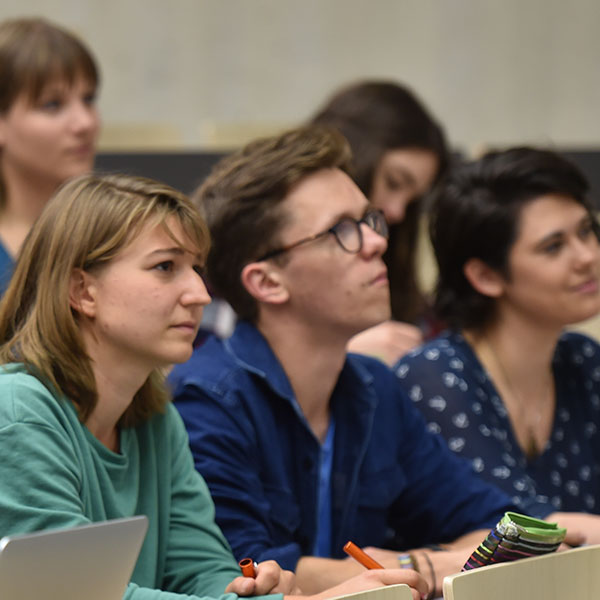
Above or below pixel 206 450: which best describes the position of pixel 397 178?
above

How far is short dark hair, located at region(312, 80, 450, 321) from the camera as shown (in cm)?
302

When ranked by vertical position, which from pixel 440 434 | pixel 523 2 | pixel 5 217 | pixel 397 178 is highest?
pixel 523 2

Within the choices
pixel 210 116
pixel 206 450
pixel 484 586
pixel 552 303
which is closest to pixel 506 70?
pixel 210 116

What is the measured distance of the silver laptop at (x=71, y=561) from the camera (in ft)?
3.36

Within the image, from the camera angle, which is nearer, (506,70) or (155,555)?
(155,555)

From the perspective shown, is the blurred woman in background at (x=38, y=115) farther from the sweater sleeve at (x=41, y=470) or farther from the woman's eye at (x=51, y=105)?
the sweater sleeve at (x=41, y=470)

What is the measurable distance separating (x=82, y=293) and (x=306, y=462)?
60 centimetres

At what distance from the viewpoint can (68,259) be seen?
1480 mm

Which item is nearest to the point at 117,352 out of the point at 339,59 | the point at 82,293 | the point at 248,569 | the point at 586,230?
the point at 82,293

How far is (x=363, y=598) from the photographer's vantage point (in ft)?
3.94

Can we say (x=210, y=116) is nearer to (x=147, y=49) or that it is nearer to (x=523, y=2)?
(x=147, y=49)

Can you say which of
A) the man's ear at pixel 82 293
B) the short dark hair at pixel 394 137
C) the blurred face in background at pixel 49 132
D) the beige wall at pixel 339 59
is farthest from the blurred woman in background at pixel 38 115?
the beige wall at pixel 339 59

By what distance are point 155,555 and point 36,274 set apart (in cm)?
46

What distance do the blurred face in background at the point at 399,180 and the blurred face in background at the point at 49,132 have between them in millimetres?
838
